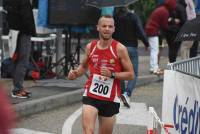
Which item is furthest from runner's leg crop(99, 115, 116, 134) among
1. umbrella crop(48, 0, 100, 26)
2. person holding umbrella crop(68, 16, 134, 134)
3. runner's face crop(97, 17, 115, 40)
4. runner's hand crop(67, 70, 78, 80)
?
umbrella crop(48, 0, 100, 26)

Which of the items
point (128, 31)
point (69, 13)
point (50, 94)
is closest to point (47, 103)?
point (50, 94)

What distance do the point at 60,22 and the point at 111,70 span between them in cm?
638

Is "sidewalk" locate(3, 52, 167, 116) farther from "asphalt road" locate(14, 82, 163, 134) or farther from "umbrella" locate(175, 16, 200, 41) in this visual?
"umbrella" locate(175, 16, 200, 41)

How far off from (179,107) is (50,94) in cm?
489

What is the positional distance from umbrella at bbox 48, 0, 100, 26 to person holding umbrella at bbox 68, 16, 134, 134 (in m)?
6.21

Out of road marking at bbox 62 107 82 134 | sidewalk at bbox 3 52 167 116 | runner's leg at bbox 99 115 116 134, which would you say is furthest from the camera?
sidewalk at bbox 3 52 167 116

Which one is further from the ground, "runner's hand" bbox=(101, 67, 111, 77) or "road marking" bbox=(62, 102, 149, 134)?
"runner's hand" bbox=(101, 67, 111, 77)

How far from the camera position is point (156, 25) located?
43.2 ft

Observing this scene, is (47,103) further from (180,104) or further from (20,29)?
(180,104)

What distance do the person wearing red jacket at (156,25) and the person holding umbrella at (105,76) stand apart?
7.78m

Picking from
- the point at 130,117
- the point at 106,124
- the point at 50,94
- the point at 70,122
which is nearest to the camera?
the point at 106,124

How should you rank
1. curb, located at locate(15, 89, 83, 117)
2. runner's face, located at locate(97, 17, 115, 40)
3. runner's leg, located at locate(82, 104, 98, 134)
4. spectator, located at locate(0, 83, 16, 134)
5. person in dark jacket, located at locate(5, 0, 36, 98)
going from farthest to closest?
person in dark jacket, located at locate(5, 0, 36, 98) → curb, located at locate(15, 89, 83, 117) → runner's face, located at locate(97, 17, 115, 40) → runner's leg, located at locate(82, 104, 98, 134) → spectator, located at locate(0, 83, 16, 134)

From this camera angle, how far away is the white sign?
492 cm

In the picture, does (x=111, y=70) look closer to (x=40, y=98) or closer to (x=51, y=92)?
(x=40, y=98)
